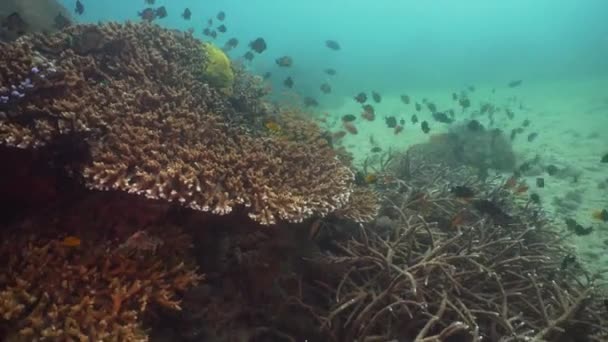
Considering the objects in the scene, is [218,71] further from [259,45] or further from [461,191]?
[461,191]

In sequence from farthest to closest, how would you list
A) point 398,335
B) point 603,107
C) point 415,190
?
point 603,107
point 415,190
point 398,335

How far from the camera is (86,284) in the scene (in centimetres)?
359

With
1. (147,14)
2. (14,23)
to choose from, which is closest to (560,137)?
(147,14)

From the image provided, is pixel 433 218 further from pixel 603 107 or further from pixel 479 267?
pixel 603 107

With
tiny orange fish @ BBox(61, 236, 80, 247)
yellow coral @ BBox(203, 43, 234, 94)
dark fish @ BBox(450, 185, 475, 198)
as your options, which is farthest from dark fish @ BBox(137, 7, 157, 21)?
dark fish @ BBox(450, 185, 475, 198)

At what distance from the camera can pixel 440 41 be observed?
58.1 m

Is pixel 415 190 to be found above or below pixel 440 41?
below

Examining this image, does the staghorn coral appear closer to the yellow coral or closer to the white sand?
the yellow coral

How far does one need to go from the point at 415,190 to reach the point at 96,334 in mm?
5863

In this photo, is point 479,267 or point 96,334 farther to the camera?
point 479,267

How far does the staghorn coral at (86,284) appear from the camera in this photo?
3182mm

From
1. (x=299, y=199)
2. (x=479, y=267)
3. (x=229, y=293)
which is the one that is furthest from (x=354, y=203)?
(x=229, y=293)

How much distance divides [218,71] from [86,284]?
4821 millimetres

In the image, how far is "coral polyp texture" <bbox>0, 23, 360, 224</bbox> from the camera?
4.12 m
